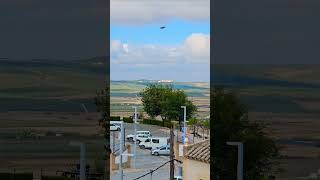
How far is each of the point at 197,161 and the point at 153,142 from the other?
1717 millimetres

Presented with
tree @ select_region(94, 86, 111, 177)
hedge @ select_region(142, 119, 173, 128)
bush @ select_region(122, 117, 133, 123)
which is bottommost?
hedge @ select_region(142, 119, 173, 128)

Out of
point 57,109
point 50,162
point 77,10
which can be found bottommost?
point 50,162

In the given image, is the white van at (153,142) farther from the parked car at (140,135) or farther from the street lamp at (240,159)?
the street lamp at (240,159)

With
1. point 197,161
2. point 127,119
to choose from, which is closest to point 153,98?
point 127,119

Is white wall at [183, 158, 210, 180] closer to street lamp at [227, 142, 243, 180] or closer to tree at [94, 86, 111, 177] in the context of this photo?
street lamp at [227, 142, 243, 180]

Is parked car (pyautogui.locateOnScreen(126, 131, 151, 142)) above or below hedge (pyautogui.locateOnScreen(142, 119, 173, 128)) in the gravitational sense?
below

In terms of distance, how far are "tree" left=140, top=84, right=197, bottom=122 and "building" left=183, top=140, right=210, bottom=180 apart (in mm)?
451

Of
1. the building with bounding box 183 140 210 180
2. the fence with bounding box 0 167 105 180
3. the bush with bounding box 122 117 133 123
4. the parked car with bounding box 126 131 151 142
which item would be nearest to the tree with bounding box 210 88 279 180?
the building with bounding box 183 140 210 180

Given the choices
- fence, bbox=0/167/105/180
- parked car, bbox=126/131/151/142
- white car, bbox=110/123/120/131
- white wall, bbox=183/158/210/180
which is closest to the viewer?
fence, bbox=0/167/105/180

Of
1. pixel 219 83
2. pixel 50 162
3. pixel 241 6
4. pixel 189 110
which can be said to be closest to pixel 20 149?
pixel 50 162

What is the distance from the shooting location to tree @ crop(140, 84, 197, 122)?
8.34 metres

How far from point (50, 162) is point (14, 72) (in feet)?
2.88

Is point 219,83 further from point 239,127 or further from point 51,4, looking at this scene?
point 51,4

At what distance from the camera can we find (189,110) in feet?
28.2
